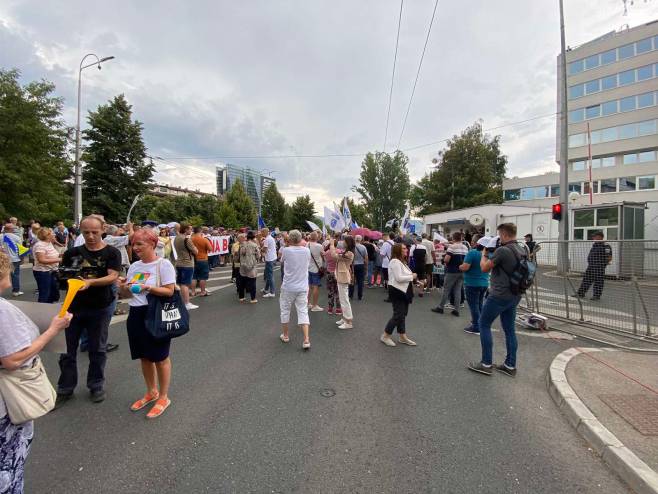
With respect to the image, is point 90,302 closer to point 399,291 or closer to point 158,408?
point 158,408

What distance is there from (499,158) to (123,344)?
161 ft

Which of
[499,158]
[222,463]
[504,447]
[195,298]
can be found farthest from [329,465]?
[499,158]

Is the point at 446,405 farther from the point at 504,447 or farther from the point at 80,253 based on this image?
the point at 80,253

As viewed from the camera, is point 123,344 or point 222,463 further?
point 123,344

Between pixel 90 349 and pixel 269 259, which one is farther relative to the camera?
pixel 269 259

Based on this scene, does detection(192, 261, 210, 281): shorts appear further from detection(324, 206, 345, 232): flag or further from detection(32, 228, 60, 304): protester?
detection(324, 206, 345, 232): flag

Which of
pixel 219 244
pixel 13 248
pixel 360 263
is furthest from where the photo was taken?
pixel 219 244

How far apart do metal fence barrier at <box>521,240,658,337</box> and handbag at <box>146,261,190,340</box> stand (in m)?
6.10

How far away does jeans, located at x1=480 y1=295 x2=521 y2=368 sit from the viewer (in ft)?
13.9

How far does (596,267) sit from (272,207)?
55.0 metres

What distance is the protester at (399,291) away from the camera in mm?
5250

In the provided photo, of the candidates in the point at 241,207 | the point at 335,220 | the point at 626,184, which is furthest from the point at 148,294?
the point at 241,207

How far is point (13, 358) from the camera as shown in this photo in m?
1.64

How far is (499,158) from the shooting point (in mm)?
44656
